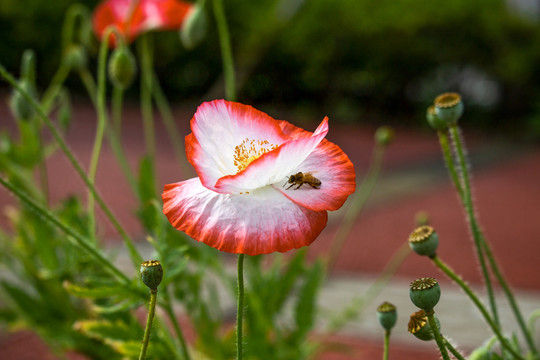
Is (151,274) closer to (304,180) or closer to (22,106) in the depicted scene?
(304,180)

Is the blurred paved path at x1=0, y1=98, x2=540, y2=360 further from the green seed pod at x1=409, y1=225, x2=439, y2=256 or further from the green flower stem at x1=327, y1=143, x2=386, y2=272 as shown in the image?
the green seed pod at x1=409, y1=225, x2=439, y2=256

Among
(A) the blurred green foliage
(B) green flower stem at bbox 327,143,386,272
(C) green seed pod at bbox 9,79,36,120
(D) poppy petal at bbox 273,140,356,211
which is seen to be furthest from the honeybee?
(A) the blurred green foliage

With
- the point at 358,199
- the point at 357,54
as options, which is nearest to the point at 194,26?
the point at 358,199

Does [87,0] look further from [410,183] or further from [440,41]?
[410,183]

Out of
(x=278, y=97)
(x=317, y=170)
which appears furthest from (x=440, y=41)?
(x=317, y=170)

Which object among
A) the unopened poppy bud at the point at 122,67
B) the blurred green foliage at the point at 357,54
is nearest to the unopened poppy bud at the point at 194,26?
the unopened poppy bud at the point at 122,67

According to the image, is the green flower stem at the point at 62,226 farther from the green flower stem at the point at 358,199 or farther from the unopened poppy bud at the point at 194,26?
the green flower stem at the point at 358,199
